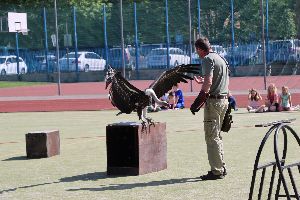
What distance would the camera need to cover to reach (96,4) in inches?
2694

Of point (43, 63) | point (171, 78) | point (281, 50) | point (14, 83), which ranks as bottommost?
point (14, 83)

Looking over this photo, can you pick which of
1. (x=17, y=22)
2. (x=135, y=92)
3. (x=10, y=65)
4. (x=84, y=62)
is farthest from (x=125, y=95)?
(x=10, y=65)

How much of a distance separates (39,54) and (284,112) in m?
29.3

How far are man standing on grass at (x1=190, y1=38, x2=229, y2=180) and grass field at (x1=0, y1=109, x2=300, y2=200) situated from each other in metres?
0.27

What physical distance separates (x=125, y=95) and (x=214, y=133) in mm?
1644

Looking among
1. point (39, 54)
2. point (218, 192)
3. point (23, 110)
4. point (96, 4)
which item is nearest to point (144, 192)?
point (218, 192)

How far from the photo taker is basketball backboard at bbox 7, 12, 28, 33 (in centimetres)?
4744

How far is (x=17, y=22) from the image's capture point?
48.2 m

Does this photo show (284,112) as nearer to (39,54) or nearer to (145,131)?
(145,131)

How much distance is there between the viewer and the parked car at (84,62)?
161 feet

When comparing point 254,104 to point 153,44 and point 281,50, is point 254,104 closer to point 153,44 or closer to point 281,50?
point 281,50

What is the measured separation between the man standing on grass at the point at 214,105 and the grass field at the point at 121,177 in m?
0.27

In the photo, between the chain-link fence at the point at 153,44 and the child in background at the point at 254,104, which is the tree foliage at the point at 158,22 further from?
the child in background at the point at 254,104

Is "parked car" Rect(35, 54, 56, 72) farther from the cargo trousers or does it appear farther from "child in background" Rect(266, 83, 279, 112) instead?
the cargo trousers
